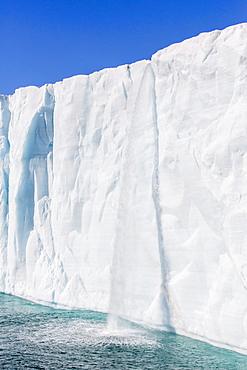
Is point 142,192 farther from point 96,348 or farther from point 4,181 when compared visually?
point 4,181

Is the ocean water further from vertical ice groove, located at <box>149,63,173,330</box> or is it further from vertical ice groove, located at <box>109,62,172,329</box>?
vertical ice groove, located at <box>109,62,172,329</box>

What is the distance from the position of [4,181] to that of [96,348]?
9.82 m

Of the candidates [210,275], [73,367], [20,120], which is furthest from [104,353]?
[20,120]

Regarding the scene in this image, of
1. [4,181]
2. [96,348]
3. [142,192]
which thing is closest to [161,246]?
[142,192]

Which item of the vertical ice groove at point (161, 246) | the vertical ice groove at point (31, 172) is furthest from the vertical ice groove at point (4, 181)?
the vertical ice groove at point (161, 246)

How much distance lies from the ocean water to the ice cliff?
57 centimetres

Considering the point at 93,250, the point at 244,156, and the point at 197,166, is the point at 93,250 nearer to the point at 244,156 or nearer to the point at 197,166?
the point at 197,166

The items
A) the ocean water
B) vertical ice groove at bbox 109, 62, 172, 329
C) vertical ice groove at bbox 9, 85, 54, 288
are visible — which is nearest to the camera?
the ocean water

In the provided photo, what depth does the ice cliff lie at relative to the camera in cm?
970

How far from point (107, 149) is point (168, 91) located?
9.50ft

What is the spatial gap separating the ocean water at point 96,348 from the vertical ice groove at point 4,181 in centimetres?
498

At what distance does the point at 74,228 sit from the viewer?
14.1 meters

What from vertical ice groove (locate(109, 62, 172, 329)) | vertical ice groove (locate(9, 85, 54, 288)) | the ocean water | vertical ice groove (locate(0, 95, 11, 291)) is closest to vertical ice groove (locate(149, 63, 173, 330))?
vertical ice groove (locate(109, 62, 172, 329))

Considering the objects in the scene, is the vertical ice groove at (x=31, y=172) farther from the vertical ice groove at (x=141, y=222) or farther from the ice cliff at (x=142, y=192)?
the vertical ice groove at (x=141, y=222)
